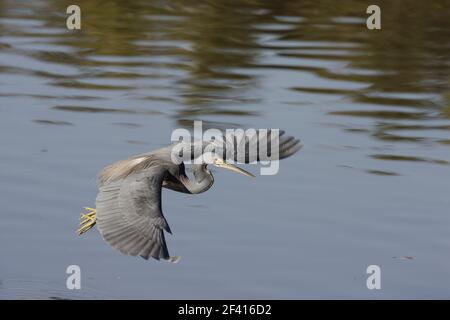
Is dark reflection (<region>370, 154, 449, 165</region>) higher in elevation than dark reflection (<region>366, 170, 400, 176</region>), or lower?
higher

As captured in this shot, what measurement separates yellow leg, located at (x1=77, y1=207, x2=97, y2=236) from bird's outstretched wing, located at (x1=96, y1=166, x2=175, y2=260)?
109 centimetres

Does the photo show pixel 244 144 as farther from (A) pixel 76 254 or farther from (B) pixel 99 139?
(B) pixel 99 139

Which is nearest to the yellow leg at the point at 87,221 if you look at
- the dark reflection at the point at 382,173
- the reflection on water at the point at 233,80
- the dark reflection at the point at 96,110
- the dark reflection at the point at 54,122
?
the reflection on water at the point at 233,80

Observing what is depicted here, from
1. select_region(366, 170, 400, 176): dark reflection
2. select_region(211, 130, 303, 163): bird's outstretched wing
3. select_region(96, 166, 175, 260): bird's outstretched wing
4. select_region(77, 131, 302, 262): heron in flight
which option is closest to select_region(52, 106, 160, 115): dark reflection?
select_region(366, 170, 400, 176): dark reflection

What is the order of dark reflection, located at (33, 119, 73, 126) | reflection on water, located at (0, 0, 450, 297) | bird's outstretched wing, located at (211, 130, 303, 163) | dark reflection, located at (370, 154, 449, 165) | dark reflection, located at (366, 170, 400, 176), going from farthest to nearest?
dark reflection, located at (33, 119, 73, 126) < reflection on water, located at (0, 0, 450, 297) < dark reflection, located at (370, 154, 449, 165) < dark reflection, located at (366, 170, 400, 176) < bird's outstretched wing, located at (211, 130, 303, 163)

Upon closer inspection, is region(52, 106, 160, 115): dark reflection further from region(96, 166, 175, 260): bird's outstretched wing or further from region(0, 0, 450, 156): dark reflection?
region(96, 166, 175, 260): bird's outstretched wing

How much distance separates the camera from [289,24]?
21.8 metres

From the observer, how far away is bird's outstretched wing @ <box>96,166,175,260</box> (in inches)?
359

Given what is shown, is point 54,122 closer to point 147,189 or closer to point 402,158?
point 402,158

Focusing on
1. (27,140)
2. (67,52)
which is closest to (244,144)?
(27,140)

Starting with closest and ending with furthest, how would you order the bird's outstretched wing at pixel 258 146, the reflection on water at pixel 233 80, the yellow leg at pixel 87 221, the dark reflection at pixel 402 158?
the bird's outstretched wing at pixel 258 146 → the yellow leg at pixel 87 221 → the dark reflection at pixel 402 158 → the reflection on water at pixel 233 80

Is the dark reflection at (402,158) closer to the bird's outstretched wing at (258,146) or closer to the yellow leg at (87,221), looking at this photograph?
the bird's outstretched wing at (258,146)

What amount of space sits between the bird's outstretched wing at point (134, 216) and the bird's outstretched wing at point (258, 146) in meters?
0.93

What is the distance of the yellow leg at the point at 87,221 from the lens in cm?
1087
